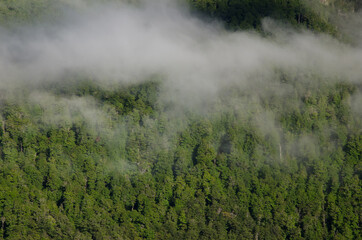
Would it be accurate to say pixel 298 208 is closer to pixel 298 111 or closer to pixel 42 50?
pixel 298 111

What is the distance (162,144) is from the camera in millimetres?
160625

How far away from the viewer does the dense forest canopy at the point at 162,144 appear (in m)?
137

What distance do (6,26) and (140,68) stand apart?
36.8 meters

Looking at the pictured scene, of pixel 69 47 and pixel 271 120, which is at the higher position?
pixel 271 120

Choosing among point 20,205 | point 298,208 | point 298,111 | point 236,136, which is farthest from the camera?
point 298,111

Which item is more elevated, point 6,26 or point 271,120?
point 271,120

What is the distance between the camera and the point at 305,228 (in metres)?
149

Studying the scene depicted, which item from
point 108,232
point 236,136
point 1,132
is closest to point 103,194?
point 108,232

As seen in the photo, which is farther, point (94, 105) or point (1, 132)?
point (94, 105)

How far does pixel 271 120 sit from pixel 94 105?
45.5 m

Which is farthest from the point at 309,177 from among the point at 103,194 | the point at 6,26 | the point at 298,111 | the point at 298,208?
the point at 6,26

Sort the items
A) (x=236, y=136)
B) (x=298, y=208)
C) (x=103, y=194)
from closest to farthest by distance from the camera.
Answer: (x=103, y=194) < (x=298, y=208) < (x=236, y=136)

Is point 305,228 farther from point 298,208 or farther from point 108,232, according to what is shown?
point 108,232

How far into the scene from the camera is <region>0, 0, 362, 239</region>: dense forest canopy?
13688 cm
